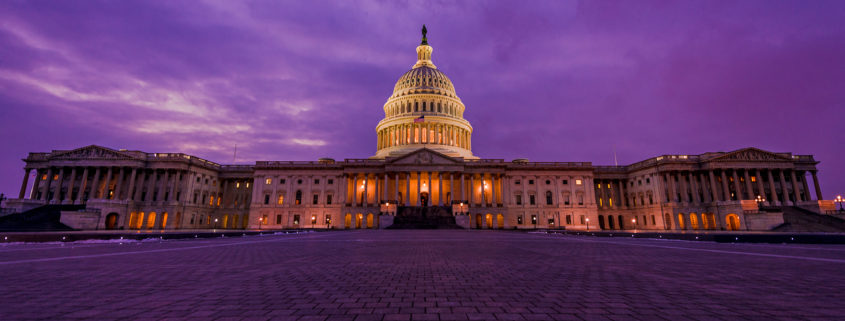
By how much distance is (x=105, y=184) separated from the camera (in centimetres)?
6275

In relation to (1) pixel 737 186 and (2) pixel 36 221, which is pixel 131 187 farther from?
(1) pixel 737 186

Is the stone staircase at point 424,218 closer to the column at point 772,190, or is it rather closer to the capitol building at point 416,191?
the capitol building at point 416,191

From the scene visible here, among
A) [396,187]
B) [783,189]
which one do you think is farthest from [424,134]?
[783,189]

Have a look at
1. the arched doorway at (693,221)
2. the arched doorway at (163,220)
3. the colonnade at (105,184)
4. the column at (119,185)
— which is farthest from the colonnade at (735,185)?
the column at (119,185)

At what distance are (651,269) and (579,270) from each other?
1770 mm

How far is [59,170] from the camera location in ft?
208

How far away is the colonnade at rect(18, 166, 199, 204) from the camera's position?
61.7 metres

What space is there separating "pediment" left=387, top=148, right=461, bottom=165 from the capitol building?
202 millimetres

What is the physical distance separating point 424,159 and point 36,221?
183ft

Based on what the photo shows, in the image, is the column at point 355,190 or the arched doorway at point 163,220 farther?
the column at point 355,190

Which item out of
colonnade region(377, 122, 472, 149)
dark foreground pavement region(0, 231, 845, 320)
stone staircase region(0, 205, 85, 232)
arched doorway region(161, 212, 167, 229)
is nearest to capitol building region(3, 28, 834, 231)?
arched doorway region(161, 212, 167, 229)

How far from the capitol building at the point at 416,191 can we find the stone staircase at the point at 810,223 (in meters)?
5.29

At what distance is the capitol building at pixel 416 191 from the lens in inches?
2371

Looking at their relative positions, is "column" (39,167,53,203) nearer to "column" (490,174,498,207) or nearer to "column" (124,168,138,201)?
"column" (124,168,138,201)
